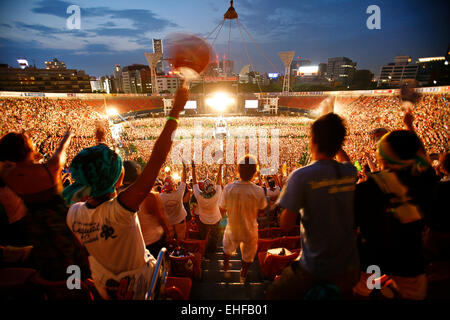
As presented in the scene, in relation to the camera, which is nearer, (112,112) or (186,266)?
(186,266)

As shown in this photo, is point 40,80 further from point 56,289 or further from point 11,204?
point 56,289

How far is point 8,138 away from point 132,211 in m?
1.55

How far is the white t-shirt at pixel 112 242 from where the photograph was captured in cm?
117

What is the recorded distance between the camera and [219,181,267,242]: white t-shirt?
2492 millimetres

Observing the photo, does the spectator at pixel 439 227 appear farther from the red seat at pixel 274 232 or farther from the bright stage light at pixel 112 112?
the bright stage light at pixel 112 112

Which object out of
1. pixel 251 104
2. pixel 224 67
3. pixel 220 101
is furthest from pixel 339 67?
pixel 224 67

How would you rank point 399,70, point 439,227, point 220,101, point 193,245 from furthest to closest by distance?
point 399,70, point 220,101, point 193,245, point 439,227

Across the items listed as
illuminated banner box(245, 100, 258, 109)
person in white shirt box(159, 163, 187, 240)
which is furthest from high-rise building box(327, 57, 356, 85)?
person in white shirt box(159, 163, 187, 240)

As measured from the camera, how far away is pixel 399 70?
96.1 meters

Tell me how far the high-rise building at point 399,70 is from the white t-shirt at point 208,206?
113450 mm

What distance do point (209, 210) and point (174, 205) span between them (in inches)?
28.5

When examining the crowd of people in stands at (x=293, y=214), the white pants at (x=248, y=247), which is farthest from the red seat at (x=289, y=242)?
the crowd of people in stands at (x=293, y=214)

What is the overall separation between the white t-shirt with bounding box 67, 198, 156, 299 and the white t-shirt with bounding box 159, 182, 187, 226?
1919mm
